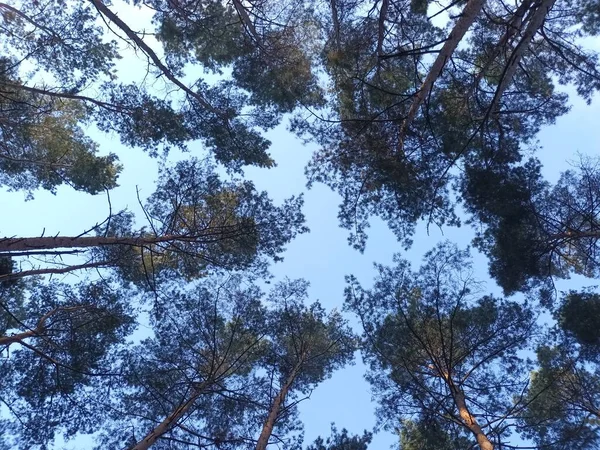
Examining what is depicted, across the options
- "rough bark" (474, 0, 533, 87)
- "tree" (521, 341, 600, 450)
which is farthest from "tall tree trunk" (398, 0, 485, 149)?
"tree" (521, 341, 600, 450)

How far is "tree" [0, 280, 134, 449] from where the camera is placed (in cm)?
798

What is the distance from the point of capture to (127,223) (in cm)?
972

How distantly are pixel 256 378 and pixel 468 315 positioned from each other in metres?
5.69

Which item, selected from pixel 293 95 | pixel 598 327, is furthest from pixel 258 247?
pixel 598 327

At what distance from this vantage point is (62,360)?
324 inches

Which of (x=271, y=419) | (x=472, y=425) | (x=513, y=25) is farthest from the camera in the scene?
(x=271, y=419)

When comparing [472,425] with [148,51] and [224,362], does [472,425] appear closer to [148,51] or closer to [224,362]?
[224,362]

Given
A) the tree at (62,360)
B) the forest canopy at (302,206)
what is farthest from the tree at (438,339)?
the tree at (62,360)

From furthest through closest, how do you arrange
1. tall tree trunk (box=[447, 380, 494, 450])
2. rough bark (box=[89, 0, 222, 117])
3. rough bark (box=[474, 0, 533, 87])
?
1. rough bark (box=[89, 0, 222, 117])
2. rough bark (box=[474, 0, 533, 87])
3. tall tree trunk (box=[447, 380, 494, 450])

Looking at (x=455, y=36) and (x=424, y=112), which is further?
(x=424, y=112)

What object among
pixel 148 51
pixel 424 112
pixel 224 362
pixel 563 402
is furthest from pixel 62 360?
pixel 563 402

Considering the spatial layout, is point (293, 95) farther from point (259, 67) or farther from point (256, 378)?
point (256, 378)

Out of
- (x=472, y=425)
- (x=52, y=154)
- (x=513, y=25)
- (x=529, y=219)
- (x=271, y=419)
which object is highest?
(x=52, y=154)

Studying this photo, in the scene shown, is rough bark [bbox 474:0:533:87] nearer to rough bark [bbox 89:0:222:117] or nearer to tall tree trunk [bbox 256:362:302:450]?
rough bark [bbox 89:0:222:117]
